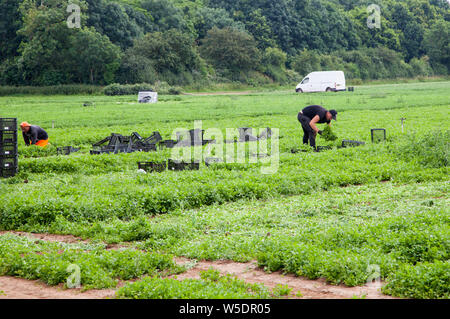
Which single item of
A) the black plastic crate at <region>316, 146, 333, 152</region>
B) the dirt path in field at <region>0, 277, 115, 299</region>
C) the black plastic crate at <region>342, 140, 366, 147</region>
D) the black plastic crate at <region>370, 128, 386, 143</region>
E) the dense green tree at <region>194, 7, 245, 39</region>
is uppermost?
the dense green tree at <region>194, 7, 245, 39</region>

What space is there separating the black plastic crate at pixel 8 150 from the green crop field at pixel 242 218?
74 cm

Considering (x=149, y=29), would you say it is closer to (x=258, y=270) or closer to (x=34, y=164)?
(x=34, y=164)

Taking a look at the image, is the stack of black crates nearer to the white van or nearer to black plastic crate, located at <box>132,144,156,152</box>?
black plastic crate, located at <box>132,144,156,152</box>

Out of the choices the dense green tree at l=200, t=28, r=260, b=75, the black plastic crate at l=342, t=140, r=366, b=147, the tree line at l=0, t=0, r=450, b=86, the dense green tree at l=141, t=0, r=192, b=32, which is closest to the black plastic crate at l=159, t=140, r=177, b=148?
the black plastic crate at l=342, t=140, r=366, b=147

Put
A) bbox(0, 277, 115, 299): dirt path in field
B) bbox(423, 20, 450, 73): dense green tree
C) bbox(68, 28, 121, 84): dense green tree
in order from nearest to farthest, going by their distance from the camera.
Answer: bbox(0, 277, 115, 299): dirt path in field → bbox(68, 28, 121, 84): dense green tree → bbox(423, 20, 450, 73): dense green tree

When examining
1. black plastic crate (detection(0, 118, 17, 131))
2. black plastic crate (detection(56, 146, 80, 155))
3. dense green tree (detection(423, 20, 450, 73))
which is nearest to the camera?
black plastic crate (detection(0, 118, 17, 131))

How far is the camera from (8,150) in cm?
1684

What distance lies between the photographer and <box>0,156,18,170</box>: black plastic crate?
16.8 meters

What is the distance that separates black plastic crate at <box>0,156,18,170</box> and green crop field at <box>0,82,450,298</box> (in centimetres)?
38

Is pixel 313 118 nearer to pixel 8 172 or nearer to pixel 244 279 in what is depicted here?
pixel 8 172

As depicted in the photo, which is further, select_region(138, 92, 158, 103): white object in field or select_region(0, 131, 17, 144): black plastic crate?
select_region(138, 92, 158, 103): white object in field

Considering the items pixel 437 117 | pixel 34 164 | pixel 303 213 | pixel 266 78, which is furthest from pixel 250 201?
pixel 266 78

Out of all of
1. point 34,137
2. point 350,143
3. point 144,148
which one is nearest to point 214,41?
point 34,137

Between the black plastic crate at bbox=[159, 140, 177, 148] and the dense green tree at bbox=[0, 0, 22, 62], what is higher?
the dense green tree at bbox=[0, 0, 22, 62]
